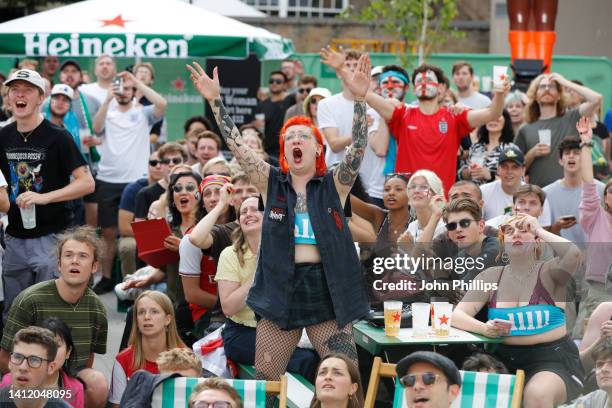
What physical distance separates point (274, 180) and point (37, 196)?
6.14ft

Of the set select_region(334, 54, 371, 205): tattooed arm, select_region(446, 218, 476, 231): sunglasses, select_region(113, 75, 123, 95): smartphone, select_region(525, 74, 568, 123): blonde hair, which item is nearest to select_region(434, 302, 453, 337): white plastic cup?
select_region(446, 218, 476, 231): sunglasses

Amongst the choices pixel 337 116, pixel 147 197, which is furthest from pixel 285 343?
pixel 337 116

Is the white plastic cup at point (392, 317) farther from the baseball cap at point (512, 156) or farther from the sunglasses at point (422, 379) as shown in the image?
the baseball cap at point (512, 156)

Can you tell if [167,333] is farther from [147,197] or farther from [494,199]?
[494,199]

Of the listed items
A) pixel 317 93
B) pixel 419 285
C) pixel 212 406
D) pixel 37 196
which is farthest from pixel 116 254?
pixel 212 406

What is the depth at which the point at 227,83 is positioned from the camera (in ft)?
51.1

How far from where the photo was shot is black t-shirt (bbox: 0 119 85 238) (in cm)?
774

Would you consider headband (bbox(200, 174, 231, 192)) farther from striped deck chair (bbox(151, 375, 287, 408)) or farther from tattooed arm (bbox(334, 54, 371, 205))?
striped deck chair (bbox(151, 375, 287, 408))

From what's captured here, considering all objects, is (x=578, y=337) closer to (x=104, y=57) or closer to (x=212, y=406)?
(x=212, y=406)

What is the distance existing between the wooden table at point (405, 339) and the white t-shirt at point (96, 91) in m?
6.46

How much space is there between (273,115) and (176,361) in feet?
27.0

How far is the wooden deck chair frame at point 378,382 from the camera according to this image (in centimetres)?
618

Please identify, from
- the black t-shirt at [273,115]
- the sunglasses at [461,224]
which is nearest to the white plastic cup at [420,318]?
the sunglasses at [461,224]

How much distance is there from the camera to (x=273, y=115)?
1455cm
